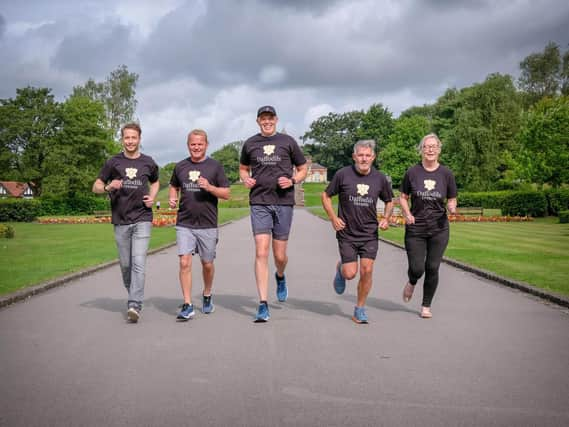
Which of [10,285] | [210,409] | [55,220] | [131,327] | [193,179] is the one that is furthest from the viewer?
[55,220]

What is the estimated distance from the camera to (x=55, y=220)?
31.0m

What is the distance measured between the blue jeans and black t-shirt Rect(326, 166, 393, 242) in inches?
82.6

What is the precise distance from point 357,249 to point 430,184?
110 centimetres

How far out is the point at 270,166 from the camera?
6.11m

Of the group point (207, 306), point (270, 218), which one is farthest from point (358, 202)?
point (207, 306)

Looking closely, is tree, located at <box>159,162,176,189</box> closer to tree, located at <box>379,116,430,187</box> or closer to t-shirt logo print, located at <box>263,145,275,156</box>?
tree, located at <box>379,116,430,187</box>

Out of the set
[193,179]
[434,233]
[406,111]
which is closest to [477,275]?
[434,233]

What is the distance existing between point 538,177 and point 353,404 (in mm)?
39437

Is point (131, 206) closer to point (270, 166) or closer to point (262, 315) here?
point (270, 166)

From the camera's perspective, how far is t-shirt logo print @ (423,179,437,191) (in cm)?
620

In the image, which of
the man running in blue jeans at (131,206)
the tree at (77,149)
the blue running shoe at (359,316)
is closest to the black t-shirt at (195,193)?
the man running in blue jeans at (131,206)

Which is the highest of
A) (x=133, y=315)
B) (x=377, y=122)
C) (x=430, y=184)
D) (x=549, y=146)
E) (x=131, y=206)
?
(x=377, y=122)

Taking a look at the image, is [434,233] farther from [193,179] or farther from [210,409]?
[210,409]

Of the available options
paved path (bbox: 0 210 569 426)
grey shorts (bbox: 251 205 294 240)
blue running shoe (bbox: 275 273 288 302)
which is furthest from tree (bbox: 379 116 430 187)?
grey shorts (bbox: 251 205 294 240)
